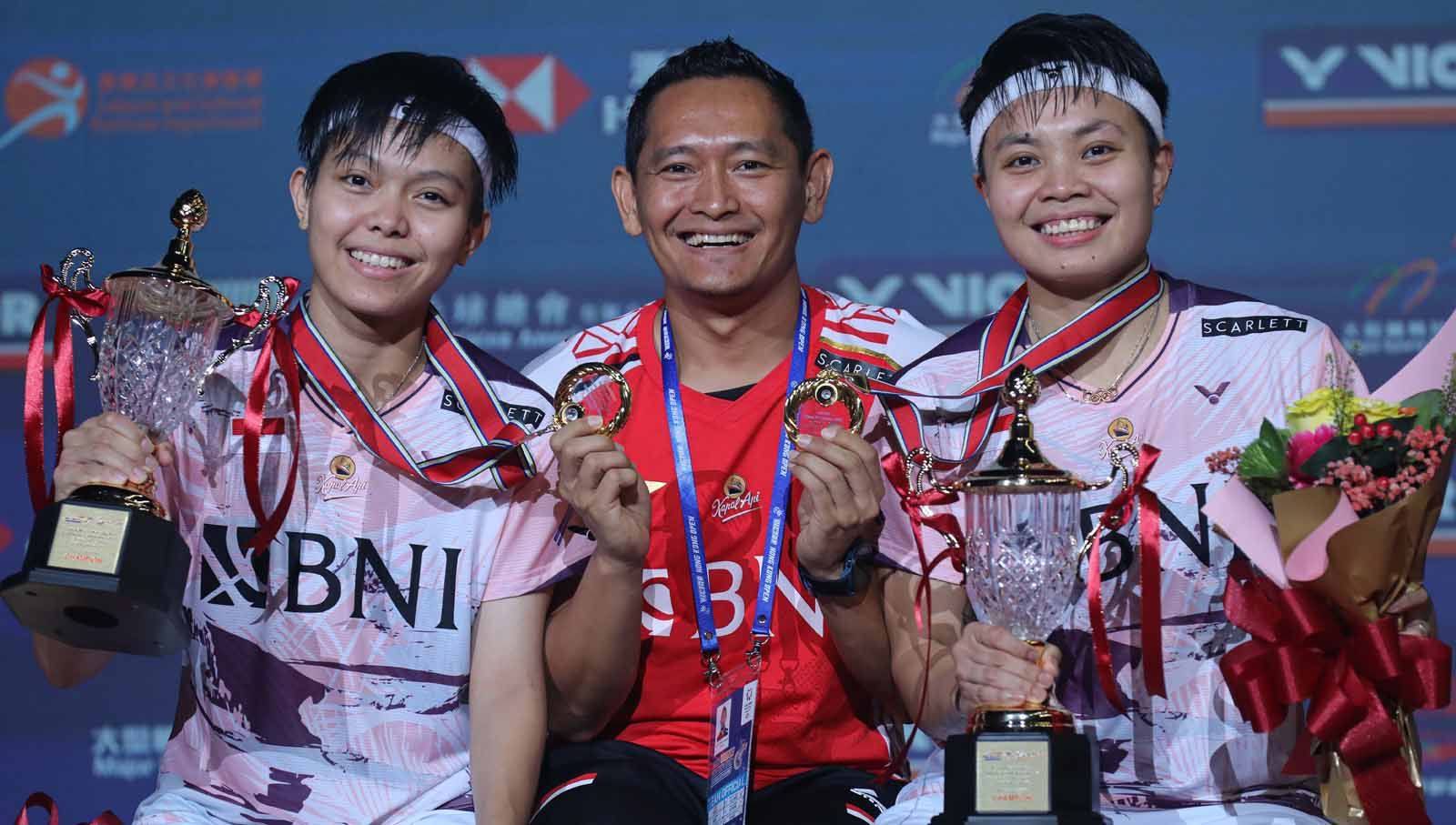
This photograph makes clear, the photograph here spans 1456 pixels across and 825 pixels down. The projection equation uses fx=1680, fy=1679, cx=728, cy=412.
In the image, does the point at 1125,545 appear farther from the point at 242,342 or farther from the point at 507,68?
the point at 507,68

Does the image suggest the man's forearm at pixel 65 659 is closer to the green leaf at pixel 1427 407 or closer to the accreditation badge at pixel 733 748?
the accreditation badge at pixel 733 748

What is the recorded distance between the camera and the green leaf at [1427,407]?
6.79ft

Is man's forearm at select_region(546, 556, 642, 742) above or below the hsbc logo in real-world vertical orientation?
below

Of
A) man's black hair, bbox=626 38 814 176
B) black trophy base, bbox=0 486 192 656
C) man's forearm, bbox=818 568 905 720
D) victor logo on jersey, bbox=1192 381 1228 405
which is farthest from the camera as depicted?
man's black hair, bbox=626 38 814 176

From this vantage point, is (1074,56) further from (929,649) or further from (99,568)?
(99,568)

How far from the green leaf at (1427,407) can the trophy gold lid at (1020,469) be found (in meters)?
0.41

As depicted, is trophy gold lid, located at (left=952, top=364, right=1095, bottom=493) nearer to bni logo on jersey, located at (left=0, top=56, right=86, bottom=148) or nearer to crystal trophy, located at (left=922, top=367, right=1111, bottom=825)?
crystal trophy, located at (left=922, top=367, right=1111, bottom=825)

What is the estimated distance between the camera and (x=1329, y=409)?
2.07m

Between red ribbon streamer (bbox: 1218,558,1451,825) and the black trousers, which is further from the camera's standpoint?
the black trousers

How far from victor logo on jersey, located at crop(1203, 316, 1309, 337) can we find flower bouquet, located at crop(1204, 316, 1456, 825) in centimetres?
27

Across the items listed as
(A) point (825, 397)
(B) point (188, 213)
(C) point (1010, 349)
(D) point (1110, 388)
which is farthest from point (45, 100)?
(D) point (1110, 388)

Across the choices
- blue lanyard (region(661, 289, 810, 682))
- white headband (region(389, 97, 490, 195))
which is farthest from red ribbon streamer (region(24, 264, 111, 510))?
blue lanyard (region(661, 289, 810, 682))

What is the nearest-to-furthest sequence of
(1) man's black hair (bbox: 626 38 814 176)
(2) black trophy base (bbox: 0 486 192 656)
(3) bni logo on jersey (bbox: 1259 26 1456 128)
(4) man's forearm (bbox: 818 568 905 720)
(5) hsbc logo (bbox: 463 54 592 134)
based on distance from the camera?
(2) black trophy base (bbox: 0 486 192 656), (4) man's forearm (bbox: 818 568 905 720), (1) man's black hair (bbox: 626 38 814 176), (3) bni logo on jersey (bbox: 1259 26 1456 128), (5) hsbc logo (bbox: 463 54 592 134)

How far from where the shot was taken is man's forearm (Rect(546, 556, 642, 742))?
8.17 feet
